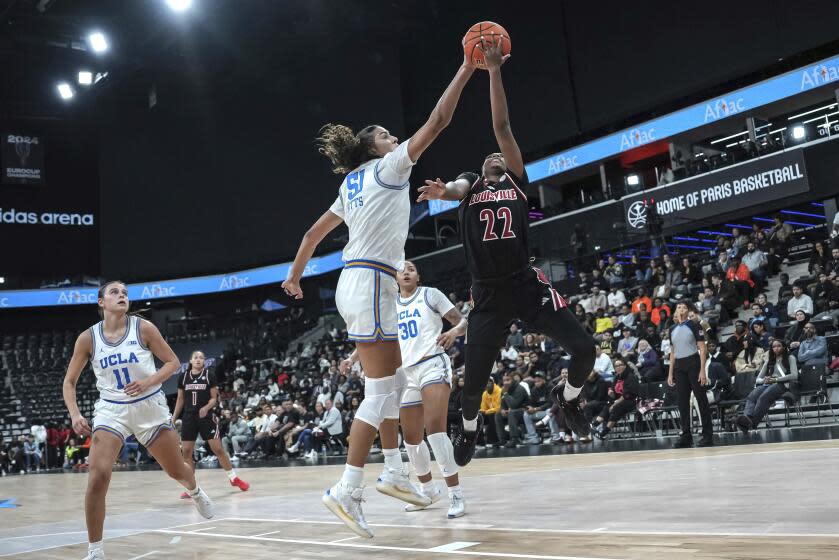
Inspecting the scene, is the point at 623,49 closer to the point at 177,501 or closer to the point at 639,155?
the point at 639,155

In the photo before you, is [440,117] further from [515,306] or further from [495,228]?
[515,306]

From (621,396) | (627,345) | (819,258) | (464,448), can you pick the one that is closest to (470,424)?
(464,448)

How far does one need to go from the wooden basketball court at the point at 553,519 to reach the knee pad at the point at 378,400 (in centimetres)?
67

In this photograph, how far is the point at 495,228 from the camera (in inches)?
191

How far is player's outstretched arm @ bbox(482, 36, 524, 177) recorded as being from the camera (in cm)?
423

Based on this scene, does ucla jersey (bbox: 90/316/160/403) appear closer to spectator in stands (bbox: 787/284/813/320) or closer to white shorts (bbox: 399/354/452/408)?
white shorts (bbox: 399/354/452/408)

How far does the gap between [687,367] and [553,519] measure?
18.6 feet

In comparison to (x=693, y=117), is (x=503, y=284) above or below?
below

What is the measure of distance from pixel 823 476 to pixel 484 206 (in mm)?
2903

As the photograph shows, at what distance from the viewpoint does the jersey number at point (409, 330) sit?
6.20m

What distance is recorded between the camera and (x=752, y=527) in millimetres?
3557

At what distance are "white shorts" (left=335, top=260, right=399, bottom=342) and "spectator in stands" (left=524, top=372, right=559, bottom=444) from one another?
9172mm

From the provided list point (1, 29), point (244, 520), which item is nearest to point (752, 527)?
point (244, 520)

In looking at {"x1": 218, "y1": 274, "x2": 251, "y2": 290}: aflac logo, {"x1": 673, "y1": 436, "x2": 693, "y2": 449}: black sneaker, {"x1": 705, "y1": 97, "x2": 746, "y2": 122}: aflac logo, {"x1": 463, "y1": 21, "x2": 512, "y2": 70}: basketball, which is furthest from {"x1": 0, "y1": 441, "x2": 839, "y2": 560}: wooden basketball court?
{"x1": 218, "y1": 274, "x2": 251, "y2": 290}: aflac logo
